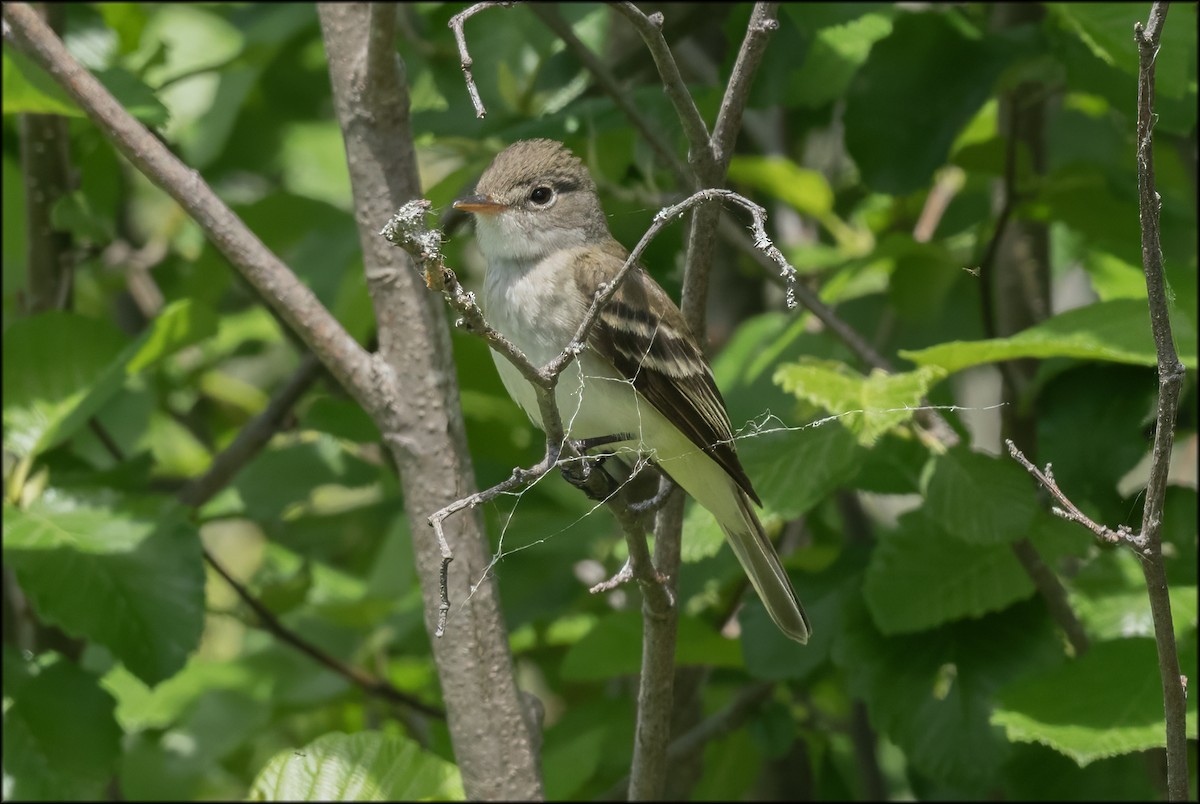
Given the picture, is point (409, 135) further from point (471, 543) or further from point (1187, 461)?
point (1187, 461)

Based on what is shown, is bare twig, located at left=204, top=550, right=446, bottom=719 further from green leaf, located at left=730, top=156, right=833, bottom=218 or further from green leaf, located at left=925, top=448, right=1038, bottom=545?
green leaf, located at left=730, top=156, right=833, bottom=218

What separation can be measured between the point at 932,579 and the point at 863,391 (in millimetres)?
573

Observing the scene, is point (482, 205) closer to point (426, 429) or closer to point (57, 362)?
point (426, 429)

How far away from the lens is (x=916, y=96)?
3.45 m

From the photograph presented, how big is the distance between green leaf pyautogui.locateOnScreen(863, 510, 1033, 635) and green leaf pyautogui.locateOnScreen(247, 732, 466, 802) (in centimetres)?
98

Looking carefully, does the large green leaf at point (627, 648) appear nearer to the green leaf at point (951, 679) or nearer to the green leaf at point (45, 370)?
the green leaf at point (951, 679)

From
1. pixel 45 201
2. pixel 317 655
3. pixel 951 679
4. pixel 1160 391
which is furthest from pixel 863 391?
pixel 45 201

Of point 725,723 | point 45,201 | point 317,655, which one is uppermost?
point 45,201

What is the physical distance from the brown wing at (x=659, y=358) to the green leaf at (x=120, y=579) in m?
1.09

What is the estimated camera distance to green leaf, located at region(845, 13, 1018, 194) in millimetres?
3363

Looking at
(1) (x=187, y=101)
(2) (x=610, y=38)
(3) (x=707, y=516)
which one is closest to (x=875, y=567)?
(3) (x=707, y=516)

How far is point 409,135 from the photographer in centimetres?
268

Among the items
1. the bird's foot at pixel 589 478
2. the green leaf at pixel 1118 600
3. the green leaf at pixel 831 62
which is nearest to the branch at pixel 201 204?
the bird's foot at pixel 589 478

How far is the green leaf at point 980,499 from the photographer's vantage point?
2596 mm
